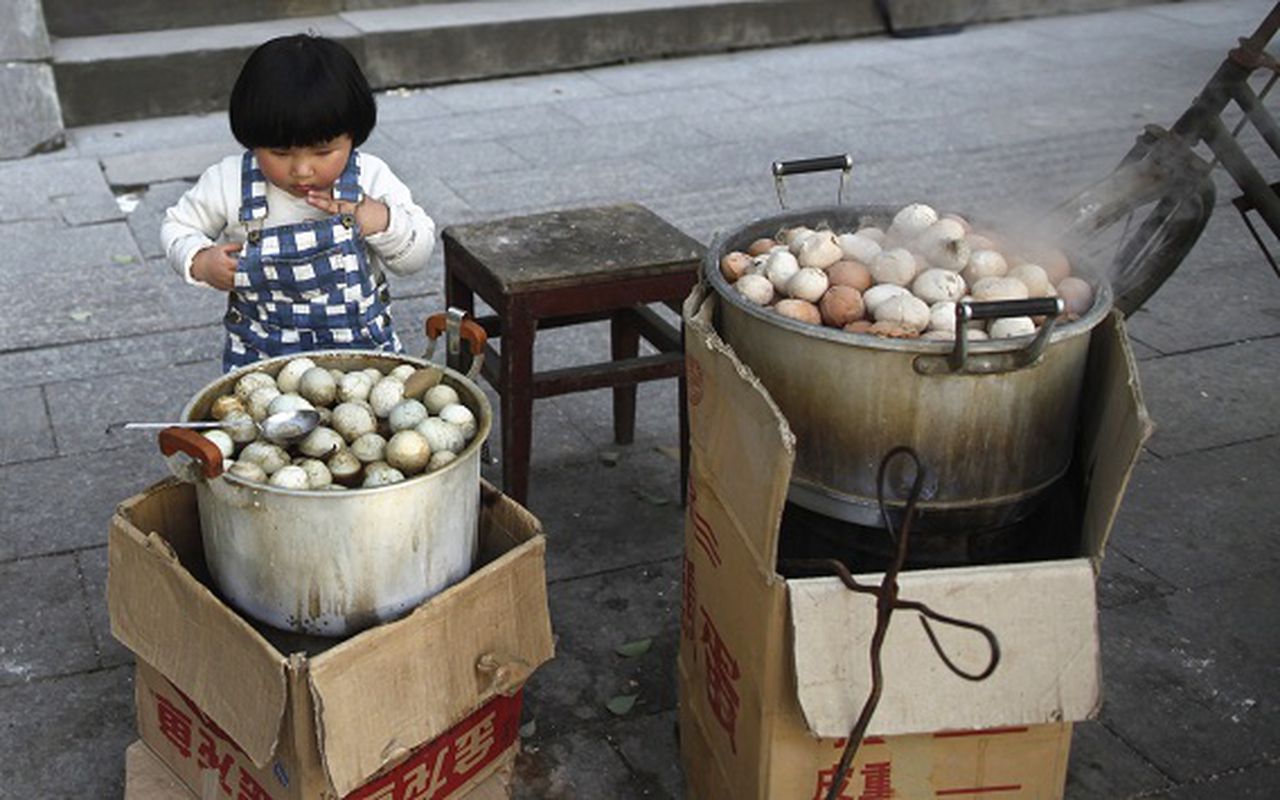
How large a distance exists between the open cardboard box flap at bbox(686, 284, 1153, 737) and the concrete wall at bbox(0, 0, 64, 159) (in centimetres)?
582

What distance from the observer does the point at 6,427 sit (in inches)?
174

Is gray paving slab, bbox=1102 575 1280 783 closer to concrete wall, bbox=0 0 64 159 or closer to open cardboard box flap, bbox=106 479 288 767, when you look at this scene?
open cardboard box flap, bbox=106 479 288 767

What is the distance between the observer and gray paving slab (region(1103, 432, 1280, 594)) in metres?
3.79

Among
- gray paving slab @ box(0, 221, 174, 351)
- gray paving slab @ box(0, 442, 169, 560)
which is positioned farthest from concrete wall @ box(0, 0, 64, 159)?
gray paving slab @ box(0, 442, 169, 560)

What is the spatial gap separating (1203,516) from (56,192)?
517cm

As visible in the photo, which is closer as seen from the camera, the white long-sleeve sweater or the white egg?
the white egg

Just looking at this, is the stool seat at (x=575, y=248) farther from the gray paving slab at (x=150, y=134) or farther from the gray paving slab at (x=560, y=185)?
the gray paving slab at (x=150, y=134)

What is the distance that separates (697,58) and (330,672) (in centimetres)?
713

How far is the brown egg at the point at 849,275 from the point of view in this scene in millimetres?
2627

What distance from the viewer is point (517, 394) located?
12.1ft

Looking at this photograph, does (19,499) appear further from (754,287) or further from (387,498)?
(754,287)

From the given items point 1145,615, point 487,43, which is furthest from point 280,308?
point 487,43

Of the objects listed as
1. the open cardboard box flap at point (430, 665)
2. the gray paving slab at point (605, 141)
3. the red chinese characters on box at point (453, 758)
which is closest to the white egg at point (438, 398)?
the open cardboard box flap at point (430, 665)

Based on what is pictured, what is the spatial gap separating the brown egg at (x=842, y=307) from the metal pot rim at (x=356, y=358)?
0.67m
